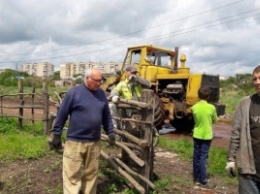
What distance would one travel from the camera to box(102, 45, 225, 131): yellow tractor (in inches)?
449

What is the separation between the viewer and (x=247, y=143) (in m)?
3.69

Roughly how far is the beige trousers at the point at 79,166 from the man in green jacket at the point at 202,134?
2.07m

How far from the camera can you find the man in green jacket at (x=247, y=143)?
3639mm

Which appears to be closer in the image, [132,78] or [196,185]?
[196,185]

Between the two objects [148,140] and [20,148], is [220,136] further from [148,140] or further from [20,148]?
[148,140]

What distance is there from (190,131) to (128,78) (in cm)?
624

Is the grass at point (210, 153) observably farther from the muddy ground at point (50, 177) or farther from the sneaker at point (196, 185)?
the sneaker at point (196, 185)

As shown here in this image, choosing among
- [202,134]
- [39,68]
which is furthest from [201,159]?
[39,68]

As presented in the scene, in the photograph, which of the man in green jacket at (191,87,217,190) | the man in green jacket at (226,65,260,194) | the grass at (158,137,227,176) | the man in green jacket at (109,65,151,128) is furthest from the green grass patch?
the man in green jacket at (226,65,260,194)

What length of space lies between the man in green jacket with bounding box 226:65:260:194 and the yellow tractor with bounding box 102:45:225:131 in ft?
24.1

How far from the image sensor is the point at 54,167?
686cm

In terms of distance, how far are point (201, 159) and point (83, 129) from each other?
2.48 m

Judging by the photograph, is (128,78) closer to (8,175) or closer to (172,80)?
(8,175)

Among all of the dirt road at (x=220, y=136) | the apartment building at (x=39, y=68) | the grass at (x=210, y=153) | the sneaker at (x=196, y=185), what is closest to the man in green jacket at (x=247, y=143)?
the sneaker at (x=196, y=185)
